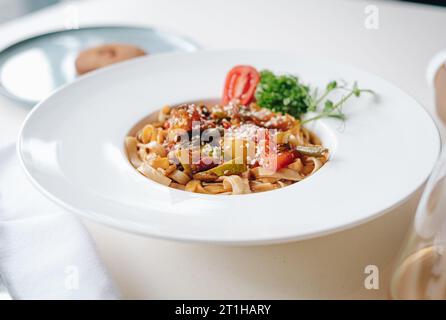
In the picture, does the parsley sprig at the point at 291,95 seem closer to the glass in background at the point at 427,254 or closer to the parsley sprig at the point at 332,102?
the parsley sprig at the point at 332,102

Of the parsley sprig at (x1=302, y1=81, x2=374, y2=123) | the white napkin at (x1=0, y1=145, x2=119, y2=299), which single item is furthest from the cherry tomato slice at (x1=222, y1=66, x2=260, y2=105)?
the white napkin at (x1=0, y1=145, x2=119, y2=299)

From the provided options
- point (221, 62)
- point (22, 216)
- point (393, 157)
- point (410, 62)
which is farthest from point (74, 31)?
point (393, 157)

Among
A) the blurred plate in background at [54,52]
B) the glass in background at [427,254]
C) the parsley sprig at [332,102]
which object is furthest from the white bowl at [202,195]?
the blurred plate in background at [54,52]

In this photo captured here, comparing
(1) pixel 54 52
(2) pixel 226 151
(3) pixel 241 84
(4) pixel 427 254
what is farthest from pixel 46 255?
(1) pixel 54 52

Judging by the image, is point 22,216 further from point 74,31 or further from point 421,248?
point 74,31

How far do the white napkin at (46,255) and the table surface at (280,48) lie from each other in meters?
0.10

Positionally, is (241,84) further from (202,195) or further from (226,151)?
(202,195)

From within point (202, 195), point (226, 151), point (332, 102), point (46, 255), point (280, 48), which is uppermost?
point (280, 48)

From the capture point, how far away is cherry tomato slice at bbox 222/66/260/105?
9.30 ft

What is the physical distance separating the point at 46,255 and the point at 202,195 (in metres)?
0.57

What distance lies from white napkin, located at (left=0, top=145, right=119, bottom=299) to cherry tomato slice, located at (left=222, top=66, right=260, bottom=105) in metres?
1.06

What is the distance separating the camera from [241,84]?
2.87 meters

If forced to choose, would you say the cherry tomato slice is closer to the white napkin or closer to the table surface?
the table surface

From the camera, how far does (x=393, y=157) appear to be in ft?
7.11
